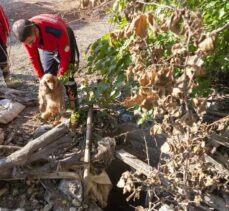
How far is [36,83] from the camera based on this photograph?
5918 millimetres

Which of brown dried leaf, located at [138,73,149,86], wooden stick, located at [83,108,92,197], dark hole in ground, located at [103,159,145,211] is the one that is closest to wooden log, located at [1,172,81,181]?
wooden stick, located at [83,108,92,197]

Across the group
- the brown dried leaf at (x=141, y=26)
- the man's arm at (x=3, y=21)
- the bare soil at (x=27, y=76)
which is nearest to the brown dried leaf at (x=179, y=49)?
the brown dried leaf at (x=141, y=26)

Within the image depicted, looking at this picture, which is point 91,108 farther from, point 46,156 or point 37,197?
point 37,197

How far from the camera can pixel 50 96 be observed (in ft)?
14.5

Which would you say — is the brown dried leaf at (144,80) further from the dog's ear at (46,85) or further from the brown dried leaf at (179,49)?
the dog's ear at (46,85)

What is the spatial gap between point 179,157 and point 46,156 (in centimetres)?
158

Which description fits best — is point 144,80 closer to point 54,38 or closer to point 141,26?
point 141,26

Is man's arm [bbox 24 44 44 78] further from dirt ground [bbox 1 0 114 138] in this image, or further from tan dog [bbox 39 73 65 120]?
dirt ground [bbox 1 0 114 138]

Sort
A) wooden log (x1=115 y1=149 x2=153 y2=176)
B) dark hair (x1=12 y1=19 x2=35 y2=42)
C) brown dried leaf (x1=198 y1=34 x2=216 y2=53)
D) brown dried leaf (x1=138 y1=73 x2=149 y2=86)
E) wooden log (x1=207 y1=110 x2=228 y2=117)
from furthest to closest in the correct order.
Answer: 1. wooden log (x1=207 y1=110 x2=228 y2=117)
2. dark hair (x1=12 y1=19 x2=35 y2=42)
3. wooden log (x1=115 y1=149 x2=153 y2=176)
4. brown dried leaf (x1=138 y1=73 x2=149 y2=86)
5. brown dried leaf (x1=198 y1=34 x2=216 y2=53)

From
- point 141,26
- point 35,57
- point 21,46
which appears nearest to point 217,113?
point 141,26

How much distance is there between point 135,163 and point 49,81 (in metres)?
1.30

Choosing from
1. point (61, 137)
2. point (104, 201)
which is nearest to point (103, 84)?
point (61, 137)

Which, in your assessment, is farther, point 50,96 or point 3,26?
point 3,26

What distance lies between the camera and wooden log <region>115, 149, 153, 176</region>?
3743 mm
